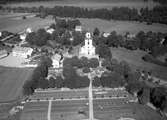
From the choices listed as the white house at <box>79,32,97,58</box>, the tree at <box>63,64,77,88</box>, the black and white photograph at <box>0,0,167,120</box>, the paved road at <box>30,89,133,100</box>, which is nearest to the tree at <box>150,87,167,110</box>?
the black and white photograph at <box>0,0,167,120</box>

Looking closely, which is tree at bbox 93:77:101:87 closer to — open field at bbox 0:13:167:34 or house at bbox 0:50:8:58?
house at bbox 0:50:8:58

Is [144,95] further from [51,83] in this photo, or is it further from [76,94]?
[51,83]

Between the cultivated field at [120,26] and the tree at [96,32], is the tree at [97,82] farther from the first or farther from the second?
the cultivated field at [120,26]

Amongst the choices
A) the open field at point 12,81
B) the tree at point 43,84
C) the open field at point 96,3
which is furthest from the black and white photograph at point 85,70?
the open field at point 96,3

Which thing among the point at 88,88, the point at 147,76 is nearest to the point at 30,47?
the point at 88,88

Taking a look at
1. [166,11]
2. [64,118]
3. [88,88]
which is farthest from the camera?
[166,11]

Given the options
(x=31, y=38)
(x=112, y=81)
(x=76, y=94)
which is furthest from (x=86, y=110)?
(x=31, y=38)

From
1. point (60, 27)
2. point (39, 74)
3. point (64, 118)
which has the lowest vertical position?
point (64, 118)

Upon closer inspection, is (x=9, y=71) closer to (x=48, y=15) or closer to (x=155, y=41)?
(x=155, y=41)
